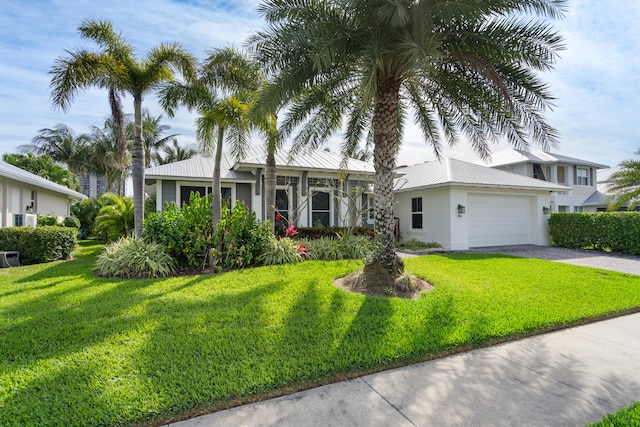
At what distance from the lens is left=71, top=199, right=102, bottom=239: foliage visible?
67.5ft

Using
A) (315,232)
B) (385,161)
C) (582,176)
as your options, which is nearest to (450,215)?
(315,232)

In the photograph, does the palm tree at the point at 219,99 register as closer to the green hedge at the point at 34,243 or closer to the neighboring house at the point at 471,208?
the green hedge at the point at 34,243

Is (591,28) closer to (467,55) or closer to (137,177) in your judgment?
(467,55)

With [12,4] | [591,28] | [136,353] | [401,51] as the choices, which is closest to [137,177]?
[12,4]

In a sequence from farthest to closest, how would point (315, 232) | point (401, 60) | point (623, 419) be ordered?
point (315, 232) < point (401, 60) < point (623, 419)

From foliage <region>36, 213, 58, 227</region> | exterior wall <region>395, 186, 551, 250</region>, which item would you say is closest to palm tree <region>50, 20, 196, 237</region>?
foliage <region>36, 213, 58, 227</region>

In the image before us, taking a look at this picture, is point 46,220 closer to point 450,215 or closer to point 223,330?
point 223,330

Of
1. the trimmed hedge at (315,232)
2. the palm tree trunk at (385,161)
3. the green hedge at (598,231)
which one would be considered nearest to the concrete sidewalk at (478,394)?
the palm tree trunk at (385,161)

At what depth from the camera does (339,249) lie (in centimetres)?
1011

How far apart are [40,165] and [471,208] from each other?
33253 mm

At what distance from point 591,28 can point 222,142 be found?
371 inches

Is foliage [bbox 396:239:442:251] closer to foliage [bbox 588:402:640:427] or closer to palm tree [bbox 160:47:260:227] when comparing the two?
palm tree [bbox 160:47:260:227]

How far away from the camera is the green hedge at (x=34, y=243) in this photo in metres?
10.3

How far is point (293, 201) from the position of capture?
14.6 meters
